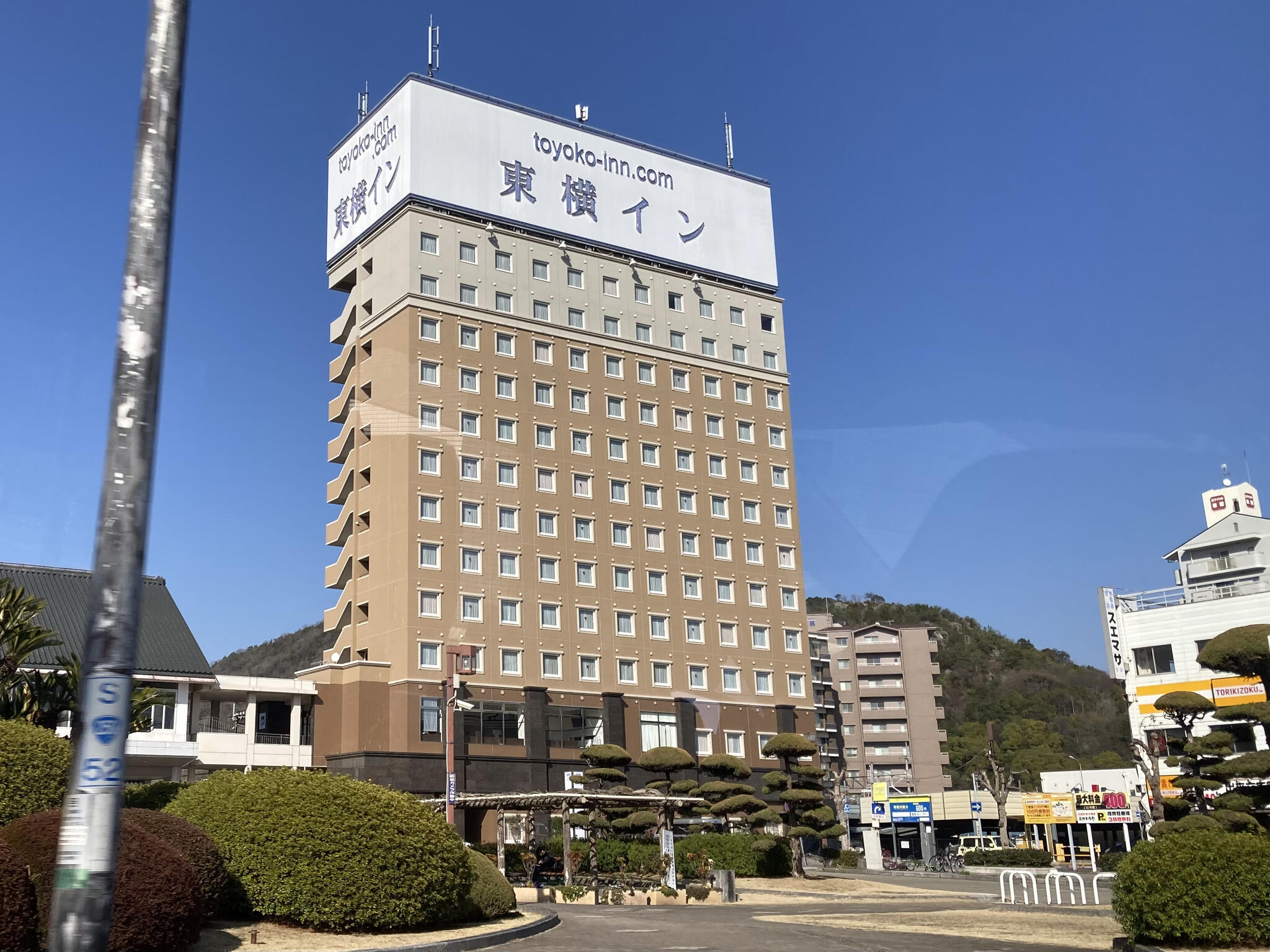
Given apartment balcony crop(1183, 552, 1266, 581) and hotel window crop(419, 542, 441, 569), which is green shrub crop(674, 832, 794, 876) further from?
apartment balcony crop(1183, 552, 1266, 581)

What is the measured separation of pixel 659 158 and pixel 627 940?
228ft

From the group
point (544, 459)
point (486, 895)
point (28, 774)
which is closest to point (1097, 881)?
point (486, 895)

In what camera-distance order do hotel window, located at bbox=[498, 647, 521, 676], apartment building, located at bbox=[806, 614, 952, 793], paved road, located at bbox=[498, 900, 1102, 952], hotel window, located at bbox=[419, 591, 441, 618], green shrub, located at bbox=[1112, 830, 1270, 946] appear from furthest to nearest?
apartment building, located at bbox=[806, 614, 952, 793] < hotel window, located at bbox=[498, 647, 521, 676] < hotel window, located at bbox=[419, 591, 441, 618] < paved road, located at bbox=[498, 900, 1102, 952] < green shrub, located at bbox=[1112, 830, 1270, 946]

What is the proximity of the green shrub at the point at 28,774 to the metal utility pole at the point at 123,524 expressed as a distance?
1501 centimetres

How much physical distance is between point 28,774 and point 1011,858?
59698mm

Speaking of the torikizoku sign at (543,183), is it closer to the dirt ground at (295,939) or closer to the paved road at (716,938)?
the paved road at (716,938)

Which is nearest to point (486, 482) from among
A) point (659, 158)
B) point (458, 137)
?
point (458, 137)

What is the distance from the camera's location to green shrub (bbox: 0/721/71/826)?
2002cm

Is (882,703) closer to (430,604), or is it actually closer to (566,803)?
(430,604)

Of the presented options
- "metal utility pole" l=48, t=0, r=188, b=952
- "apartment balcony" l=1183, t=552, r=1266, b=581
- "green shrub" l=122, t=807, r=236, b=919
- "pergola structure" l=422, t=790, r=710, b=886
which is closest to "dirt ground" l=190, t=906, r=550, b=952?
"green shrub" l=122, t=807, r=236, b=919

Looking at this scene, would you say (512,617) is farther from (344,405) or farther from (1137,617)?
(1137,617)

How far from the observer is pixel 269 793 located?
834 inches

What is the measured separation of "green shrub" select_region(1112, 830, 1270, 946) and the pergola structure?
23.6m

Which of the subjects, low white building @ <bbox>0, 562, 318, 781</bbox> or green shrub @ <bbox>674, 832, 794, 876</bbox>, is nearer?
green shrub @ <bbox>674, 832, 794, 876</bbox>
